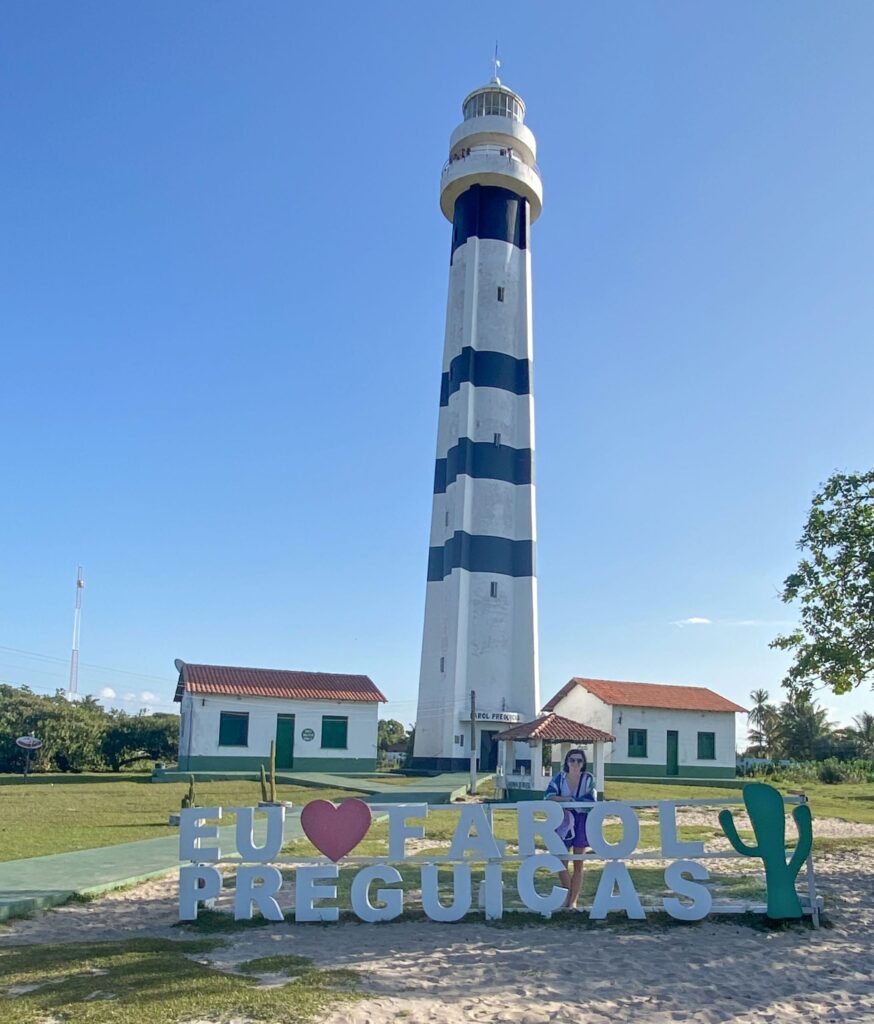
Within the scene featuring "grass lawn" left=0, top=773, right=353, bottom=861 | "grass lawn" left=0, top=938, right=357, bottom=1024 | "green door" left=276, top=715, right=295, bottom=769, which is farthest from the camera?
"green door" left=276, top=715, right=295, bottom=769

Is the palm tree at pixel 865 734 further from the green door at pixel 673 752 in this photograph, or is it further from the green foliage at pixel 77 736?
the green foliage at pixel 77 736

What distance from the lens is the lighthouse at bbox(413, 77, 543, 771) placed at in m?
33.8

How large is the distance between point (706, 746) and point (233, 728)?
19.6 metres

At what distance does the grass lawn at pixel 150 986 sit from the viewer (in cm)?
552

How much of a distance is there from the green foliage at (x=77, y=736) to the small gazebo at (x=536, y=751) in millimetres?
20186

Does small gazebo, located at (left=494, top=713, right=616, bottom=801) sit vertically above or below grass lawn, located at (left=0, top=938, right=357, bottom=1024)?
above

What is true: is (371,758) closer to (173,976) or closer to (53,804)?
(53,804)

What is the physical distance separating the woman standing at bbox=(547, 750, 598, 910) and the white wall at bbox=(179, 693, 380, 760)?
78.8 feet

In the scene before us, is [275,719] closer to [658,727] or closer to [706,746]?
[658,727]

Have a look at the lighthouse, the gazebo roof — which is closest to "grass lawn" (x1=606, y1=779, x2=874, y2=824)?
the gazebo roof

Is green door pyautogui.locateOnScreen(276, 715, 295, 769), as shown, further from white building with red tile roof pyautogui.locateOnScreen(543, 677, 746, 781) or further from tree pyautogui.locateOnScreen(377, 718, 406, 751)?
tree pyautogui.locateOnScreen(377, 718, 406, 751)

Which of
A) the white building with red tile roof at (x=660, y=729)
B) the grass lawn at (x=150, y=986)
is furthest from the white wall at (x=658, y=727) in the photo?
the grass lawn at (x=150, y=986)

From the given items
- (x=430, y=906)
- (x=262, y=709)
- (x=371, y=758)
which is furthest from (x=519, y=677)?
(x=430, y=906)

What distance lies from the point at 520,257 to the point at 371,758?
2099 centimetres
